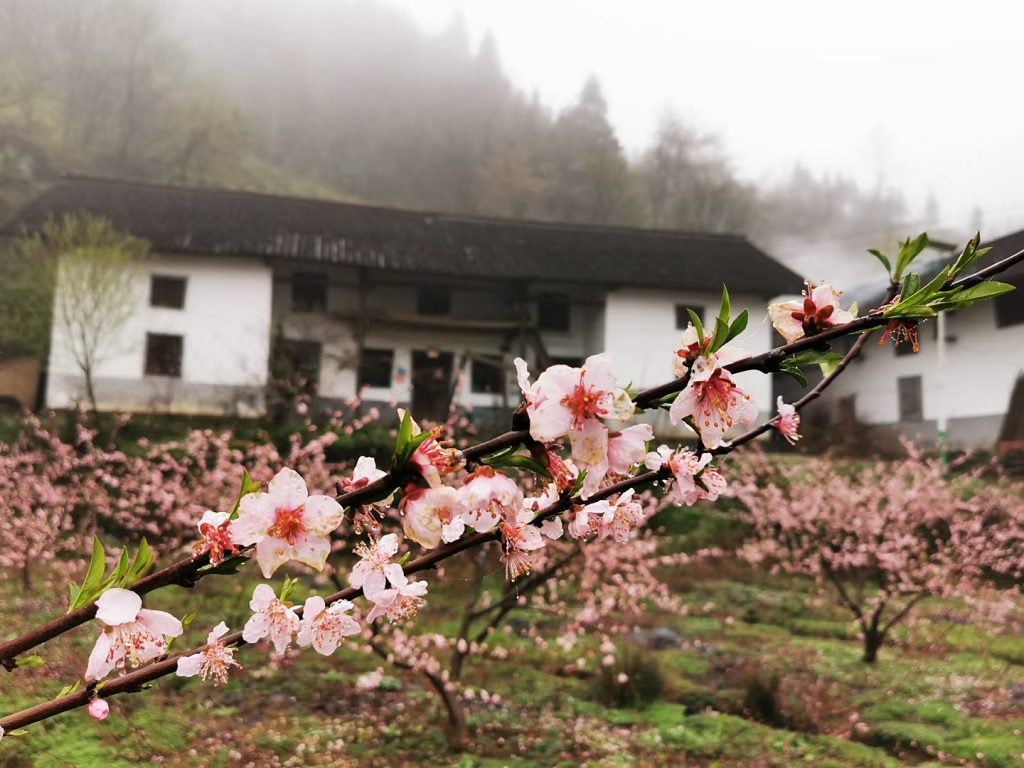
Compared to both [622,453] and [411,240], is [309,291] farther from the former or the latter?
[622,453]

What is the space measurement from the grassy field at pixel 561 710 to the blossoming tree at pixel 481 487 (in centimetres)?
396

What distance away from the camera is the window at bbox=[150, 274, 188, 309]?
1798 cm

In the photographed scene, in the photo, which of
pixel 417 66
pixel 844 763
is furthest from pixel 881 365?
pixel 417 66

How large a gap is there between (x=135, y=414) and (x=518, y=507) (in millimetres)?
16191

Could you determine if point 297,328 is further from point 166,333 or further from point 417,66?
point 417,66

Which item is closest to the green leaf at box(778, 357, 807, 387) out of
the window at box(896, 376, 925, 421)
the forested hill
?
the window at box(896, 376, 925, 421)

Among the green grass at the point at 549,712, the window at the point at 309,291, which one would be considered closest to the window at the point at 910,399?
the green grass at the point at 549,712

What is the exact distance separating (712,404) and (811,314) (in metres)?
0.23

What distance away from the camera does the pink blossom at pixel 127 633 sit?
98 cm

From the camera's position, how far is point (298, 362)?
1872cm

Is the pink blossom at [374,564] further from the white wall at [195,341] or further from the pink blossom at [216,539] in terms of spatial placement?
the white wall at [195,341]

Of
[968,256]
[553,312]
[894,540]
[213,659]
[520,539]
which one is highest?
[553,312]

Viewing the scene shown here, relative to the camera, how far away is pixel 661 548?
12664 millimetres

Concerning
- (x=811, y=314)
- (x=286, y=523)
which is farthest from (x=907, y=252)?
(x=286, y=523)
